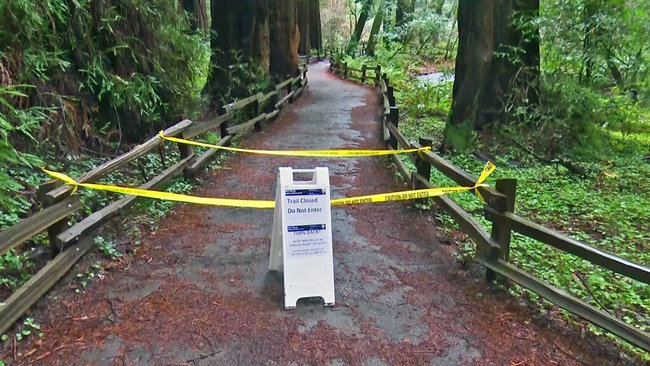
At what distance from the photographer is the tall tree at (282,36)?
60.4ft

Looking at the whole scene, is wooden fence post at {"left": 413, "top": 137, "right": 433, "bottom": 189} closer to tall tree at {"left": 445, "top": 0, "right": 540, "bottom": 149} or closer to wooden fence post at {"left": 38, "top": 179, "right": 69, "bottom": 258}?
tall tree at {"left": 445, "top": 0, "right": 540, "bottom": 149}

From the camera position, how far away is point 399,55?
3309 cm

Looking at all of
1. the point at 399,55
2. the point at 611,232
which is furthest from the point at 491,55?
the point at 399,55

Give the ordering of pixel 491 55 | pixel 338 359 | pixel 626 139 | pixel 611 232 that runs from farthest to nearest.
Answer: pixel 626 139 → pixel 491 55 → pixel 611 232 → pixel 338 359

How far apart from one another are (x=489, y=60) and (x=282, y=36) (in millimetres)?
10713

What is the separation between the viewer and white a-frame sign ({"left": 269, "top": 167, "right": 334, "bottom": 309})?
4348 millimetres

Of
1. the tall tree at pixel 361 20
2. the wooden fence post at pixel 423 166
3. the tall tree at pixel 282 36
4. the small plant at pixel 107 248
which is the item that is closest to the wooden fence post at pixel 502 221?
the wooden fence post at pixel 423 166

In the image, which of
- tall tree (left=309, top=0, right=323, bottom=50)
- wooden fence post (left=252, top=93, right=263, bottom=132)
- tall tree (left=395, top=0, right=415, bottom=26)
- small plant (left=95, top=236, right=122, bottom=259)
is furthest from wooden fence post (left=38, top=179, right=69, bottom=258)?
tall tree (left=309, top=0, right=323, bottom=50)

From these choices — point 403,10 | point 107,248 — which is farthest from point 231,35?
point 403,10

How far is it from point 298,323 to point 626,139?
464 inches

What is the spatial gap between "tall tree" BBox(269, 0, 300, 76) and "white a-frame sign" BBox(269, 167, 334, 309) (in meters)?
15.3

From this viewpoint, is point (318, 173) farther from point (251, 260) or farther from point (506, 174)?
point (506, 174)

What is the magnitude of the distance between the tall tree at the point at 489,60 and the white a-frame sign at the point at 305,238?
6616 mm

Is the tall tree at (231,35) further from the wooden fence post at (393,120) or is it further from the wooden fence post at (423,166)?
the wooden fence post at (423,166)
